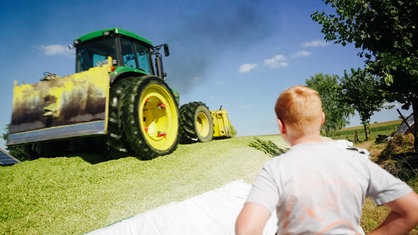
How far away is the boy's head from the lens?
126 cm

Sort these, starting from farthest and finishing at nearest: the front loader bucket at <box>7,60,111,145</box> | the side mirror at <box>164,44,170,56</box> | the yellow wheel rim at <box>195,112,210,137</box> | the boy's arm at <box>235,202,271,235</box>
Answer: the yellow wheel rim at <box>195,112,210,137</box>, the side mirror at <box>164,44,170,56</box>, the front loader bucket at <box>7,60,111,145</box>, the boy's arm at <box>235,202,271,235</box>

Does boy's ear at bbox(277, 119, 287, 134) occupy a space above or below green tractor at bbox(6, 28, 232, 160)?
below

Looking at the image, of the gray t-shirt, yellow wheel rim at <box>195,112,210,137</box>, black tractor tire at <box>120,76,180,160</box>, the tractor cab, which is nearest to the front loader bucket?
black tractor tire at <box>120,76,180,160</box>

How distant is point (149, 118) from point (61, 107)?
1.86 m

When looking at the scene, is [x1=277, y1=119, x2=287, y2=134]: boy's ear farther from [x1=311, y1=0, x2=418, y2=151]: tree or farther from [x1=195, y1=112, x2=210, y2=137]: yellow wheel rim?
[x1=195, y1=112, x2=210, y2=137]: yellow wheel rim

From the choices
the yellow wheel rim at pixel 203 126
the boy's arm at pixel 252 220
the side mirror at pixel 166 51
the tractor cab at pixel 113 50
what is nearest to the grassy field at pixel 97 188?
the tractor cab at pixel 113 50

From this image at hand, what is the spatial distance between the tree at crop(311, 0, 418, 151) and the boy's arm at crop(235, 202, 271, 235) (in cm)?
589

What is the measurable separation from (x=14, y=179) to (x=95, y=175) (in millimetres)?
1232

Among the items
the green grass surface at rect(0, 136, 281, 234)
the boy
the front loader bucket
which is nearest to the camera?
the boy

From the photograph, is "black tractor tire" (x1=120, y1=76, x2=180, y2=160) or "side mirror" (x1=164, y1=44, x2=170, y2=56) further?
"side mirror" (x1=164, y1=44, x2=170, y2=56)

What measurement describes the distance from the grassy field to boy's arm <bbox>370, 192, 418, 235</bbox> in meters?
2.77

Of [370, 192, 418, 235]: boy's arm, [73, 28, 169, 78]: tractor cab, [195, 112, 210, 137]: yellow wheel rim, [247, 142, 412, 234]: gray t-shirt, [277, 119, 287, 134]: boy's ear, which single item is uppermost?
[73, 28, 169, 78]: tractor cab

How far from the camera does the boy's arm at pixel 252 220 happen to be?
1.06 metres

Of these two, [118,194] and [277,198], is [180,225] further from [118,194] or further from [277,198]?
[277,198]
